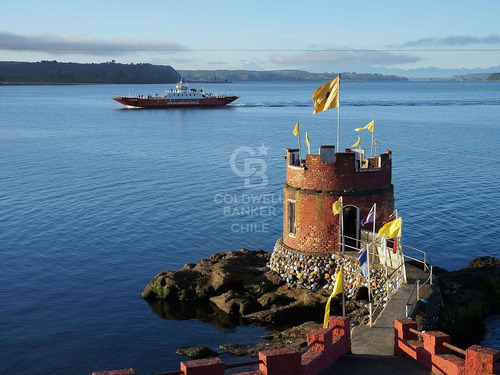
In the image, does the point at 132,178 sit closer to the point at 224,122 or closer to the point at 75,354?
the point at 75,354

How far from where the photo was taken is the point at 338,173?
26.8m

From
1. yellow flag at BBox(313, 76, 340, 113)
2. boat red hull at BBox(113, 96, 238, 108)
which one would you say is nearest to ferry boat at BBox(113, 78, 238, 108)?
boat red hull at BBox(113, 96, 238, 108)

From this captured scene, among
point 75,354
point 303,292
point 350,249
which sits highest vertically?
point 350,249

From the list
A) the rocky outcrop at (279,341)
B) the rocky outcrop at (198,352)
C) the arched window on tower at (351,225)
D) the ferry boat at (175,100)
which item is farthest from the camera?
the ferry boat at (175,100)

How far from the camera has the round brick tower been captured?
1055 inches

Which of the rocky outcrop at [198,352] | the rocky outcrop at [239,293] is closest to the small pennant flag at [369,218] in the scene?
the rocky outcrop at [239,293]

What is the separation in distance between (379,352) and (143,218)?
3083 centimetres

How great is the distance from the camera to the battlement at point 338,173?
26.7 meters

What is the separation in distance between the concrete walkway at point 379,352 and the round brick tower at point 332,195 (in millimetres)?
5695

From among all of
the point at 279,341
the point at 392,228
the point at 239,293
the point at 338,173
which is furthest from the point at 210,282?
the point at 392,228

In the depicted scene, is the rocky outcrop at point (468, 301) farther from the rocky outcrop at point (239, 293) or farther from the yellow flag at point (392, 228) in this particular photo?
the rocky outcrop at point (239, 293)

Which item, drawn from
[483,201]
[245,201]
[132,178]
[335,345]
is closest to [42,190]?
[132,178]

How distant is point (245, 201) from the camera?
52812mm

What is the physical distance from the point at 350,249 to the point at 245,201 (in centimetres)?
2591
